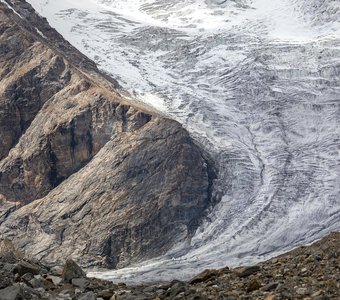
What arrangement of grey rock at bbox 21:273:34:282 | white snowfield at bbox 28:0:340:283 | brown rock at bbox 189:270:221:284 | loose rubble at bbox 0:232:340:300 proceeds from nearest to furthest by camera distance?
loose rubble at bbox 0:232:340:300 → grey rock at bbox 21:273:34:282 → brown rock at bbox 189:270:221:284 → white snowfield at bbox 28:0:340:283

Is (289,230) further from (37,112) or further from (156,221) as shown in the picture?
(37,112)

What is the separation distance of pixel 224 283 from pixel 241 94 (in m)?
52.3

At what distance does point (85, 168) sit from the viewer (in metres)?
53.9

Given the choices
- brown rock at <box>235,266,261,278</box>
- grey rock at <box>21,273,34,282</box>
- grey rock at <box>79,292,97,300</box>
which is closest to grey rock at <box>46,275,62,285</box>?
grey rock at <box>21,273,34,282</box>

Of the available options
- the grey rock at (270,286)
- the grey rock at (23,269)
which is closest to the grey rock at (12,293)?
the grey rock at (23,269)

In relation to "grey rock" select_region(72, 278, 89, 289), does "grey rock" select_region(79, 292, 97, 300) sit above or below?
above

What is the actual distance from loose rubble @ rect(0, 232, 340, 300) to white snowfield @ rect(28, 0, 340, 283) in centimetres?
2814

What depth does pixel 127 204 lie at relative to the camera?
50156 mm

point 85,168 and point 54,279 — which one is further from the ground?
point 54,279

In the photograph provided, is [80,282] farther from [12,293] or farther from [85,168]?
[85,168]

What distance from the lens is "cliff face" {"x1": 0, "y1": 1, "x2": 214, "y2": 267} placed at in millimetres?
48594

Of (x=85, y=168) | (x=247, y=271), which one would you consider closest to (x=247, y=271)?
(x=247, y=271)

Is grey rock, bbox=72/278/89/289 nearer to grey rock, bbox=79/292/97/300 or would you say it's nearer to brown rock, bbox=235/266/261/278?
grey rock, bbox=79/292/97/300

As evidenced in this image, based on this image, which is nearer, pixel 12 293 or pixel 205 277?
pixel 12 293
